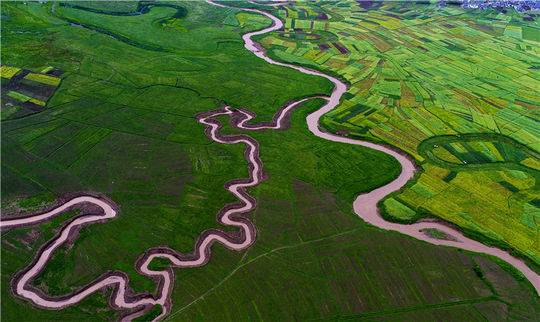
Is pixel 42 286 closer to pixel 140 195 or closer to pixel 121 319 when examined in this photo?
pixel 121 319

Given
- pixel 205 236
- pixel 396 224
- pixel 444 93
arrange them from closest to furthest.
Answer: pixel 205 236 → pixel 396 224 → pixel 444 93

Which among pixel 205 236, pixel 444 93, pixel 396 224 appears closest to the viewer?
pixel 205 236

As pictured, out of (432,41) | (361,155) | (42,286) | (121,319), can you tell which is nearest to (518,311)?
(361,155)

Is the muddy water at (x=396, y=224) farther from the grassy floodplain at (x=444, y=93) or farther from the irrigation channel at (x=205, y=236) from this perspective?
the grassy floodplain at (x=444, y=93)

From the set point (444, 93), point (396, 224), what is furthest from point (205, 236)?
point (444, 93)

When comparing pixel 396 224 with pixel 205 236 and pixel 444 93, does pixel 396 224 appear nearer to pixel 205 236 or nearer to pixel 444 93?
pixel 205 236

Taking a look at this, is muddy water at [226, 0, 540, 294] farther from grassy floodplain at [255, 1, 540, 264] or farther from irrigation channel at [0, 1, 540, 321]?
grassy floodplain at [255, 1, 540, 264]

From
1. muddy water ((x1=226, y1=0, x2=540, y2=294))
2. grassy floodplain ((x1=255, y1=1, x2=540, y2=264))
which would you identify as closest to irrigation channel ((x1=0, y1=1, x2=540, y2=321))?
muddy water ((x1=226, y1=0, x2=540, y2=294))
